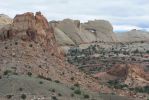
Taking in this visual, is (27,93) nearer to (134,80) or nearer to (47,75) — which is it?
(47,75)

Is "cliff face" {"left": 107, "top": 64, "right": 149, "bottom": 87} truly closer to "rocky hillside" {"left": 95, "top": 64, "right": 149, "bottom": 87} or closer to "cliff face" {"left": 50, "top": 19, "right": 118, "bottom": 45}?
"rocky hillside" {"left": 95, "top": 64, "right": 149, "bottom": 87}

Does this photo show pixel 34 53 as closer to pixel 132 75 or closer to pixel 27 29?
pixel 27 29

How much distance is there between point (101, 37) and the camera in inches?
7047

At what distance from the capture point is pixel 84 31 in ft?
578

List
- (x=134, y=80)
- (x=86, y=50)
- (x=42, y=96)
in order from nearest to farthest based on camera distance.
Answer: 1. (x=42, y=96)
2. (x=134, y=80)
3. (x=86, y=50)

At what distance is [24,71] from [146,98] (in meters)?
17.1

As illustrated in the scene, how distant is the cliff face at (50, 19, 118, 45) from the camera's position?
169625 millimetres

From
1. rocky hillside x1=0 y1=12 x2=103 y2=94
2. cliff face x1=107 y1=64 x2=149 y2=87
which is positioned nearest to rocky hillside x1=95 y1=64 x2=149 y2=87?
cliff face x1=107 y1=64 x2=149 y2=87

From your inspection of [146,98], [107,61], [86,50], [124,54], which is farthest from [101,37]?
[146,98]

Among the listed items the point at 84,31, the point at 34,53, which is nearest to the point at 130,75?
the point at 34,53

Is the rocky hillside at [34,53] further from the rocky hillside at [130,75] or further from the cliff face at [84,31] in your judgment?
the cliff face at [84,31]

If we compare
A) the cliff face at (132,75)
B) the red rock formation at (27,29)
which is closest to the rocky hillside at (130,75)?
the cliff face at (132,75)

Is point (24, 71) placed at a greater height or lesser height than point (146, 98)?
greater

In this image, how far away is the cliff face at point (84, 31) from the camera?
557 feet
